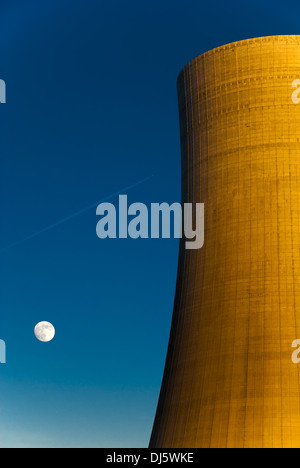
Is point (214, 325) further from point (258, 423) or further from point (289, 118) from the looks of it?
point (289, 118)

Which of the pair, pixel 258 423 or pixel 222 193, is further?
pixel 222 193

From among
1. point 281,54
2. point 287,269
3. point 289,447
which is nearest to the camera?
point 289,447

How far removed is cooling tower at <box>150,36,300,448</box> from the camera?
12.7 meters

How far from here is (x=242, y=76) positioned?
14273 millimetres

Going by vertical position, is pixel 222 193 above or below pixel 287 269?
above

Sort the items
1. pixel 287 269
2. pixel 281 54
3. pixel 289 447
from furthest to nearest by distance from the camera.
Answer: pixel 281 54 < pixel 287 269 < pixel 289 447

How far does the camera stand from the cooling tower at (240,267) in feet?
41.6

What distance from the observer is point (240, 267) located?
13.5m

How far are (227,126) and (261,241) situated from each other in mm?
2355

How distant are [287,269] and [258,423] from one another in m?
2.57

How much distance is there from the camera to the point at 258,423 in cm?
1251
